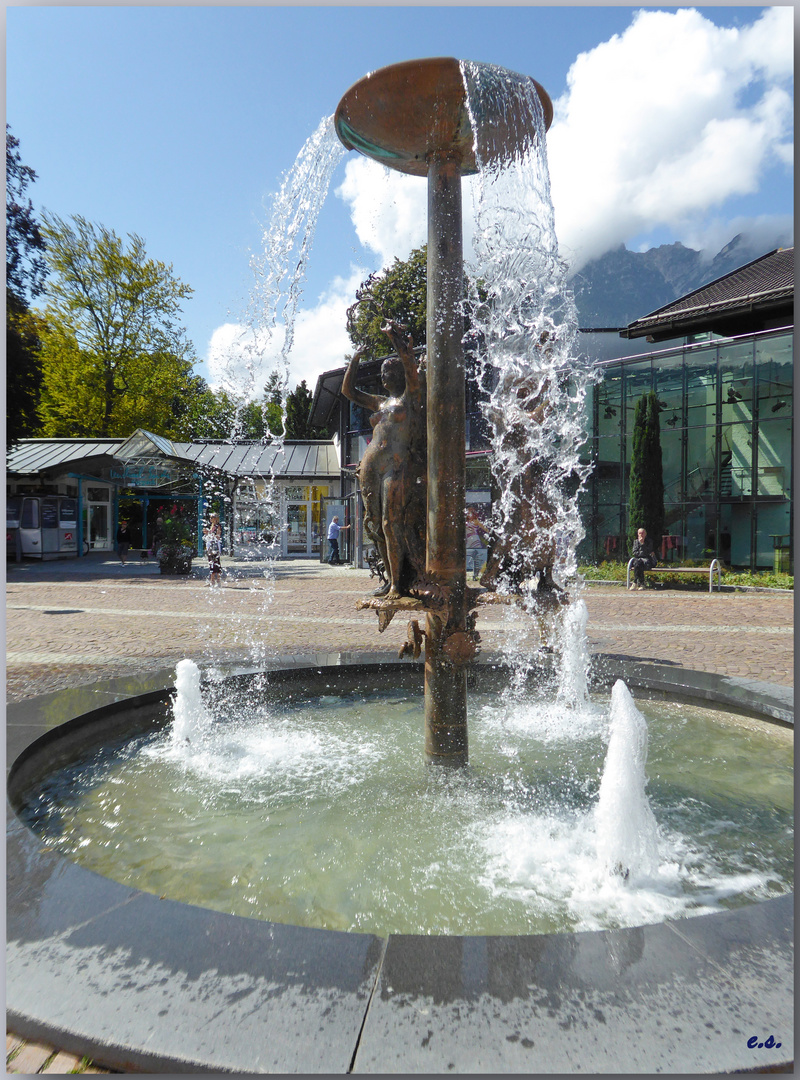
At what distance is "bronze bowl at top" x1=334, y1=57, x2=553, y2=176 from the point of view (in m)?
3.46

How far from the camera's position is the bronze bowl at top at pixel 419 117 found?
3.46 meters

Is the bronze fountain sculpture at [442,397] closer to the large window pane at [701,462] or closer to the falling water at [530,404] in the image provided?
the falling water at [530,404]

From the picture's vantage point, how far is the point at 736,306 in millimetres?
21109

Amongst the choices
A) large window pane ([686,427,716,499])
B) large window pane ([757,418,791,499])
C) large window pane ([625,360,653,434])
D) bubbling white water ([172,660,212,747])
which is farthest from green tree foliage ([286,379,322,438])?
bubbling white water ([172,660,212,747])

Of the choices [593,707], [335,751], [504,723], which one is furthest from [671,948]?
[593,707]

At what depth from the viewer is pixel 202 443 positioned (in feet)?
100

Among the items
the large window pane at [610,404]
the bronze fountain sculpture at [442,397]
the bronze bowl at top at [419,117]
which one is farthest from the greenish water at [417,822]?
the large window pane at [610,404]

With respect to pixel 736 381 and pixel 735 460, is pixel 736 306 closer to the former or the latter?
pixel 736 381

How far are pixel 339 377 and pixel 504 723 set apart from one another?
68.0 feet

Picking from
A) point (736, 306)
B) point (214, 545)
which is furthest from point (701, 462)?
point (214, 545)

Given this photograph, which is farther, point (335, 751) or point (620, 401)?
point (620, 401)

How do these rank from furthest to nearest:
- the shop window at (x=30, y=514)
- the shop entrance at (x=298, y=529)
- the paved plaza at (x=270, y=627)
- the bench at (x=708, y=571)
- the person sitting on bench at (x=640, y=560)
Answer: the shop entrance at (x=298, y=529) → the shop window at (x=30, y=514) → the person sitting on bench at (x=640, y=560) → the bench at (x=708, y=571) → the paved plaza at (x=270, y=627)

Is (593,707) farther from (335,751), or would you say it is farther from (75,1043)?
(75,1043)

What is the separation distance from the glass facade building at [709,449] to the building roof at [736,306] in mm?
987
